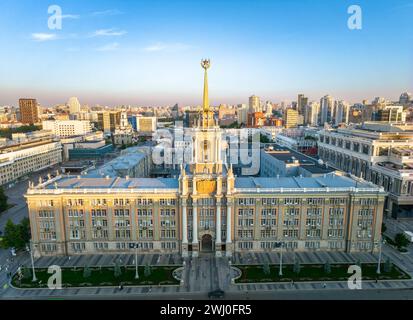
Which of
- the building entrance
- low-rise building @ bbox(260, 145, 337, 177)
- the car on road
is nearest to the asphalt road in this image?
the car on road

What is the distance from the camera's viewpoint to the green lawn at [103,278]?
3058 cm

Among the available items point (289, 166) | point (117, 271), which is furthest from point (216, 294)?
point (289, 166)

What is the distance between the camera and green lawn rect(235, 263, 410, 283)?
3133 centimetres

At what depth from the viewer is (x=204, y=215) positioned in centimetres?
3694

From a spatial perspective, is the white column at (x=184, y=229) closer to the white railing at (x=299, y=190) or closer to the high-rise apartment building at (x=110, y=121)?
the white railing at (x=299, y=190)

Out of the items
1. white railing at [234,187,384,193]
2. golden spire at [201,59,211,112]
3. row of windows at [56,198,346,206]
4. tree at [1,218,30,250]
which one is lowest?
tree at [1,218,30,250]

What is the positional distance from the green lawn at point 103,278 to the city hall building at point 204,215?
4.02 metres

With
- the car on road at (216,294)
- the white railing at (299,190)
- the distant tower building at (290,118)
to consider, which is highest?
the distant tower building at (290,118)

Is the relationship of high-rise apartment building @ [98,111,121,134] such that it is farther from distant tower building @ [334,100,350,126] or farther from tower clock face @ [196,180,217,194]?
tower clock face @ [196,180,217,194]

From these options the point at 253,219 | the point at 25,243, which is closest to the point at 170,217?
the point at 253,219

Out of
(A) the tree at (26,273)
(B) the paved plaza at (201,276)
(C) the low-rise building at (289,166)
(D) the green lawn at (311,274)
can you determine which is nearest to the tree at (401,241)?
(B) the paved plaza at (201,276)

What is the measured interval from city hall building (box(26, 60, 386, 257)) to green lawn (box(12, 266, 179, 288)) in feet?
13.2
